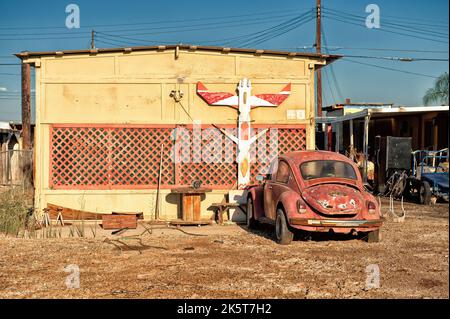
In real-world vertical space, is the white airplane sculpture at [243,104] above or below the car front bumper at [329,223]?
above

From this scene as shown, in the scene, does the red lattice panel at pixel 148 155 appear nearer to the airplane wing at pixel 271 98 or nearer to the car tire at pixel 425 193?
the airplane wing at pixel 271 98

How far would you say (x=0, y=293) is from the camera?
21.6ft

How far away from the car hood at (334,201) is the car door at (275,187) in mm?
916

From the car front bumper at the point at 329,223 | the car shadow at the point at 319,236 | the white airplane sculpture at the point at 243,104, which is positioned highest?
the white airplane sculpture at the point at 243,104

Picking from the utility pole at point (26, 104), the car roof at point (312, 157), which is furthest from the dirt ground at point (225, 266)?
the utility pole at point (26, 104)

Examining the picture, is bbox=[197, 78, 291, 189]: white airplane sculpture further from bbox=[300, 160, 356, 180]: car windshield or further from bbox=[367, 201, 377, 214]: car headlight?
bbox=[367, 201, 377, 214]: car headlight

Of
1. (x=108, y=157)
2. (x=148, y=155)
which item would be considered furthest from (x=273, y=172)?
(x=108, y=157)

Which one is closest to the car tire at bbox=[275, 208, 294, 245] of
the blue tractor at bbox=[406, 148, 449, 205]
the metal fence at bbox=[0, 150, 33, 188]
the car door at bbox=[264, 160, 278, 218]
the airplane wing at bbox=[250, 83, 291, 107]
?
the car door at bbox=[264, 160, 278, 218]

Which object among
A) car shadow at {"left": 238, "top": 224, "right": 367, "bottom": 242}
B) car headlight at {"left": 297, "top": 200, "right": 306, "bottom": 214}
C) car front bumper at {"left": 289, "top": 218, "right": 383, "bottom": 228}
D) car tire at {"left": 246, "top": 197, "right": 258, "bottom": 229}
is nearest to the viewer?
car front bumper at {"left": 289, "top": 218, "right": 383, "bottom": 228}

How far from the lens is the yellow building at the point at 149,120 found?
13352mm

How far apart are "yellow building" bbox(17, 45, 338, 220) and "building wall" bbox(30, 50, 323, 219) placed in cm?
2

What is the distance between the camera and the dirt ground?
6.64m
